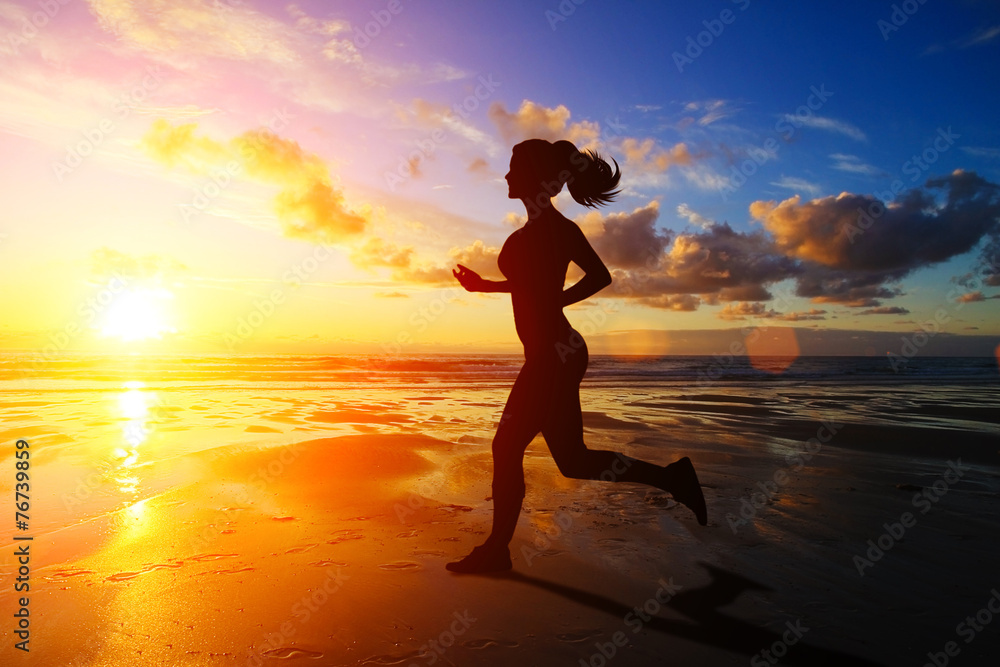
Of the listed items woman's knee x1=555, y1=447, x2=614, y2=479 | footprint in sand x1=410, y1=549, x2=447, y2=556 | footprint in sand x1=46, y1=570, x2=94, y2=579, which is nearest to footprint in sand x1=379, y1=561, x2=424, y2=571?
footprint in sand x1=410, y1=549, x2=447, y2=556

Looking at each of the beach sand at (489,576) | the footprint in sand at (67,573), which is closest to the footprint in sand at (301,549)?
the beach sand at (489,576)

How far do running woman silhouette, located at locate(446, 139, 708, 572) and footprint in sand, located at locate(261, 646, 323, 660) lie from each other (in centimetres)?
122

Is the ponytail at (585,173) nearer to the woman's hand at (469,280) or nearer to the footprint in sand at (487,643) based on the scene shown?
the woman's hand at (469,280)

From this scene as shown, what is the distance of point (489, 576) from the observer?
364cm

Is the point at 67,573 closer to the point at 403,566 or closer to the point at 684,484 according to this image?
the point at 403,566

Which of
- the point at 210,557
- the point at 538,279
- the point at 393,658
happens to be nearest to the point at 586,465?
the point at 538,279

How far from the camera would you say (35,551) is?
12.6 feet

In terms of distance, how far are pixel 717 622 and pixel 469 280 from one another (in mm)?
2608

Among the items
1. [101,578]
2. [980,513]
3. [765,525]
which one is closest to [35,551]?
[101,578]

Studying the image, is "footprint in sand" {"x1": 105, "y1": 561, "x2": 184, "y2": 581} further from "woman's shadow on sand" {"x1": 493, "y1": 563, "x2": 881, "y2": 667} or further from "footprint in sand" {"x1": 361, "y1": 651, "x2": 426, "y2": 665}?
"woman's shadow on sand" {"x1": 493, "y1": 563, "x2": 881, "y2": 667}

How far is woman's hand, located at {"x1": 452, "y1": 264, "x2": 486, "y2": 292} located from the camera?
3.88m

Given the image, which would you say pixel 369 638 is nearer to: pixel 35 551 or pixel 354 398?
pixel 35 551

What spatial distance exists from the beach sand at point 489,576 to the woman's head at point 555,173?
8.82 feet

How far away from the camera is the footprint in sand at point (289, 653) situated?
2594mm
